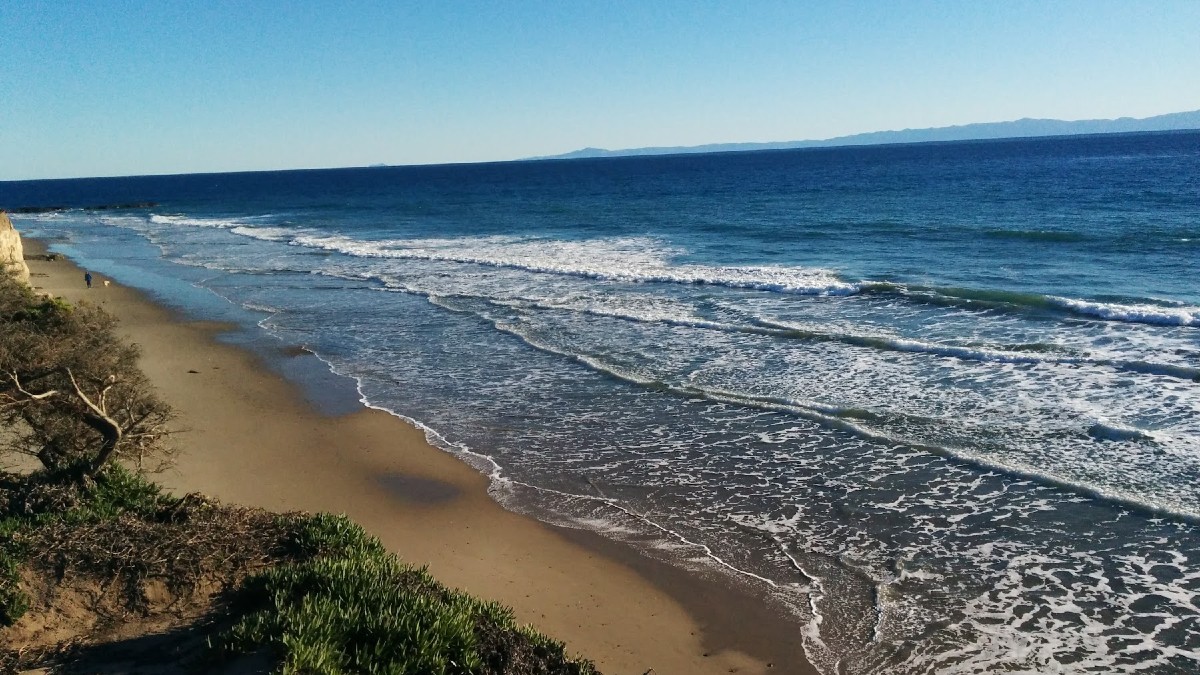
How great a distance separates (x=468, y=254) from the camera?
38844 mm

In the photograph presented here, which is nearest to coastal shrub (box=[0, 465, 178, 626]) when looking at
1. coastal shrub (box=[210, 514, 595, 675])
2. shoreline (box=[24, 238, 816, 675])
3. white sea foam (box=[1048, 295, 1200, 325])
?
coastal shrub (box=[210, 514, 595, 675])

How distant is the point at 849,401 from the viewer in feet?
49.6

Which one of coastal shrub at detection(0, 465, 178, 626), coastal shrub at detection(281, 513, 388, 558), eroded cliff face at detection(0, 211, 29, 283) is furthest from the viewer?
eroded cliff face at detection(0, 211, 29, 283)

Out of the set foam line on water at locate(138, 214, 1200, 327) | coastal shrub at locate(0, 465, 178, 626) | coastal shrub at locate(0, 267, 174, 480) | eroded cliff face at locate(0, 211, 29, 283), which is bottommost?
foam line on water at locate(138, 214, 1200, 327)

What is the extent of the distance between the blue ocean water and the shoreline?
0.40 metres

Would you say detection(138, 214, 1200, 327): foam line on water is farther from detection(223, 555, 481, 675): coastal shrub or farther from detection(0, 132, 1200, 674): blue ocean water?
detection(223, 555, 481, 675): coastal shrub

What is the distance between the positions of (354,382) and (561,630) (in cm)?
1046

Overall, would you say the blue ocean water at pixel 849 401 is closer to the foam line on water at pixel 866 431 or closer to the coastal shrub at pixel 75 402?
the foam line on water at pixel 866 431

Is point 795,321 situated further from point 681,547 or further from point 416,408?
point 681,547

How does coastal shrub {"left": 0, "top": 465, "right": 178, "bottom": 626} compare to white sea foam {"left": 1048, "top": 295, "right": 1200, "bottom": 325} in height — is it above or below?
above

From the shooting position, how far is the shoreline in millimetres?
8234

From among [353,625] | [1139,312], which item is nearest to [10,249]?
[353,625]

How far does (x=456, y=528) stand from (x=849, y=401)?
300 inches

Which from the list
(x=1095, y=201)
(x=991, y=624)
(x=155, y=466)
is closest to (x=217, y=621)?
(x=155, y=466)
